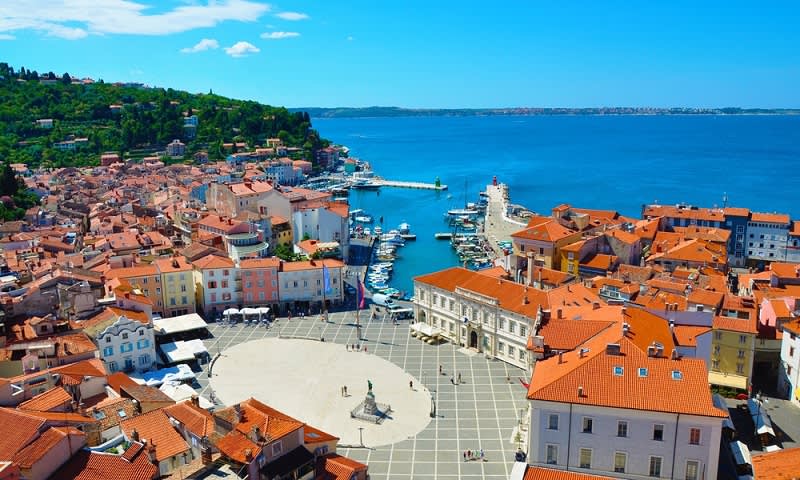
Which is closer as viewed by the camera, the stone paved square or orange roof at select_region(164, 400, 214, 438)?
orange roof at select_region(164, 400, 214, 438)

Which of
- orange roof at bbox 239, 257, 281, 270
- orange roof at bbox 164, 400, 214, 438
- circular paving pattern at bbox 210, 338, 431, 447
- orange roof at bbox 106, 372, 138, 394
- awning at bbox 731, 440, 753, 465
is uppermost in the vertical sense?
orange roof at bbox 239, 257, 281, 270

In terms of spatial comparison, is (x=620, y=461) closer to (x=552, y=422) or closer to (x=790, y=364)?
(x=552, y=422)

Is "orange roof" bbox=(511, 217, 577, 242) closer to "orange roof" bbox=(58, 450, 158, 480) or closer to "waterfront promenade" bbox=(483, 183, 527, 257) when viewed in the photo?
"waterfront promenade" bbox=(483, 183, 527, 257)

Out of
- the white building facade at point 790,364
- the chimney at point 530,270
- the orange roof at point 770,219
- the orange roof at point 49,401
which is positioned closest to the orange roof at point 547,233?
the chimney at point 530,270

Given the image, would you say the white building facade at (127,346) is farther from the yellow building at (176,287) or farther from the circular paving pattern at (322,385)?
the yellow building at (176,287)

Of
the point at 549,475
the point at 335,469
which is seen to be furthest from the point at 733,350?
the point at 335,469

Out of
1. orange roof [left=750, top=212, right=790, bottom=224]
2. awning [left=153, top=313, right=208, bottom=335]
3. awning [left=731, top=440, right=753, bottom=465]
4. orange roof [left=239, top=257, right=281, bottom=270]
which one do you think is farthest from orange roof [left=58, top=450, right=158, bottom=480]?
orange roof [left=750, top=212, right=790, bottom=224]
